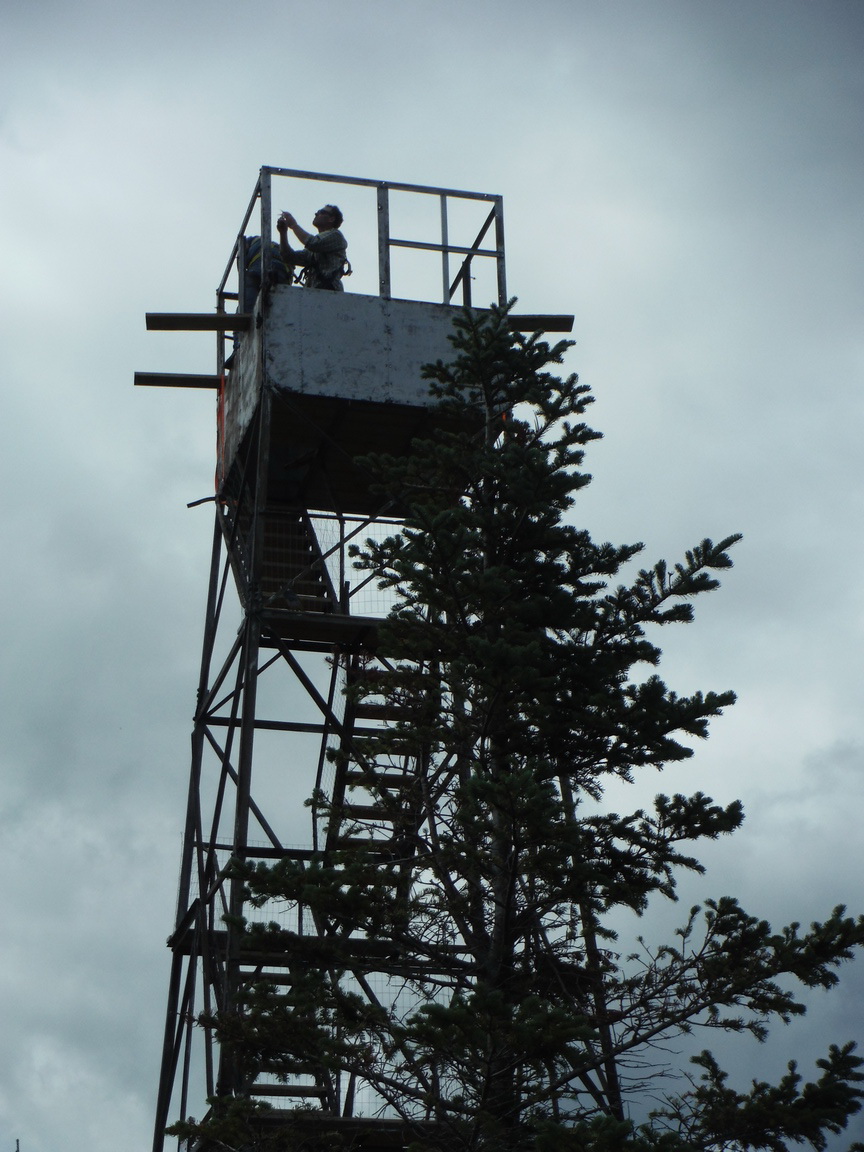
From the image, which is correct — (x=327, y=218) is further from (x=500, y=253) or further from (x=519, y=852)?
(x=519, y=852)

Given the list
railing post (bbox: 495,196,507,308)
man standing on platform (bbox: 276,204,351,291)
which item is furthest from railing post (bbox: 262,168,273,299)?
railing post (bbox: 495,196,507,308)

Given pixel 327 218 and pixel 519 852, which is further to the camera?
pixel 327 218

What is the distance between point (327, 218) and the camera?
61.8 feet

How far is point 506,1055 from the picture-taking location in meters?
12.3

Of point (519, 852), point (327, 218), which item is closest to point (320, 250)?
point (327, 218)

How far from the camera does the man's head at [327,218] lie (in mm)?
18828

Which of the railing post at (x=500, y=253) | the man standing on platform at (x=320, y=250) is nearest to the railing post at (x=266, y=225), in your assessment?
the man standing on platform at (x=320, y=250)

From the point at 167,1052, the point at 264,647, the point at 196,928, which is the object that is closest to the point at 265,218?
the point at 264,647

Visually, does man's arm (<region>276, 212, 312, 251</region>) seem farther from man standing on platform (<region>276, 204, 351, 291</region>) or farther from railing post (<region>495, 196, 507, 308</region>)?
railing post (<region>495, 196, 507, 308</region>)

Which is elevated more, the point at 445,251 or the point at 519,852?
the point at 445,251

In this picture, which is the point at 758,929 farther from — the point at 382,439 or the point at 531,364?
the point at 382,439

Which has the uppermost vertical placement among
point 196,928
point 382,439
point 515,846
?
point 382,439

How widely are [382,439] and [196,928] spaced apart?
5276mm

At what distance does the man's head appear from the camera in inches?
741
